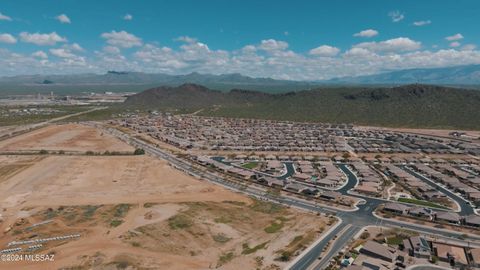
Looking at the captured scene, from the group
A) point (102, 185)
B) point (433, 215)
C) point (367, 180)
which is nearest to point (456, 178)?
point (367, 180)

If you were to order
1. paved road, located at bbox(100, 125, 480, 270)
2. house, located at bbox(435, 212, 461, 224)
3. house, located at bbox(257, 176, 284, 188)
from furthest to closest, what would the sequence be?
1. house, located at bbox(257, 176, 284, 188)
2. house, located at bbox(435, 212, 461, 224)
3. paved road, located at bbox(100, 125, 480, 270)

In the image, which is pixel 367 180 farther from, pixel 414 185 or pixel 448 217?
pixel 448 217

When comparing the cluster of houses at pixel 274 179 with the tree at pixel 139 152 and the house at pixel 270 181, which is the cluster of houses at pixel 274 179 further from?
the tree at pixel 139 152

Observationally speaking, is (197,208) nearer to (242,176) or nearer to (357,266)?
(242,176)

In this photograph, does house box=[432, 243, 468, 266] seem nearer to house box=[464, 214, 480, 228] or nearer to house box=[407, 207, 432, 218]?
house box=[464, 214, 480, 228]

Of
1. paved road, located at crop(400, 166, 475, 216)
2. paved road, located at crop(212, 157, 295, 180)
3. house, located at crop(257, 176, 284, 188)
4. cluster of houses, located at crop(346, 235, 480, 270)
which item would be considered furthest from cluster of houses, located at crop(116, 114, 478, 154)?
cluster of houses, located at crop(346, 235, 480, 270)

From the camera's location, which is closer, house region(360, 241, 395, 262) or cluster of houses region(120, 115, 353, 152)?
house region(360, 241, 395, 262)

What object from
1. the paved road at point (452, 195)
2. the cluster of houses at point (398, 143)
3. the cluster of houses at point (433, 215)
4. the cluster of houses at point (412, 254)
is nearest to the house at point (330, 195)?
the cluster of houses at point (433, 215)
